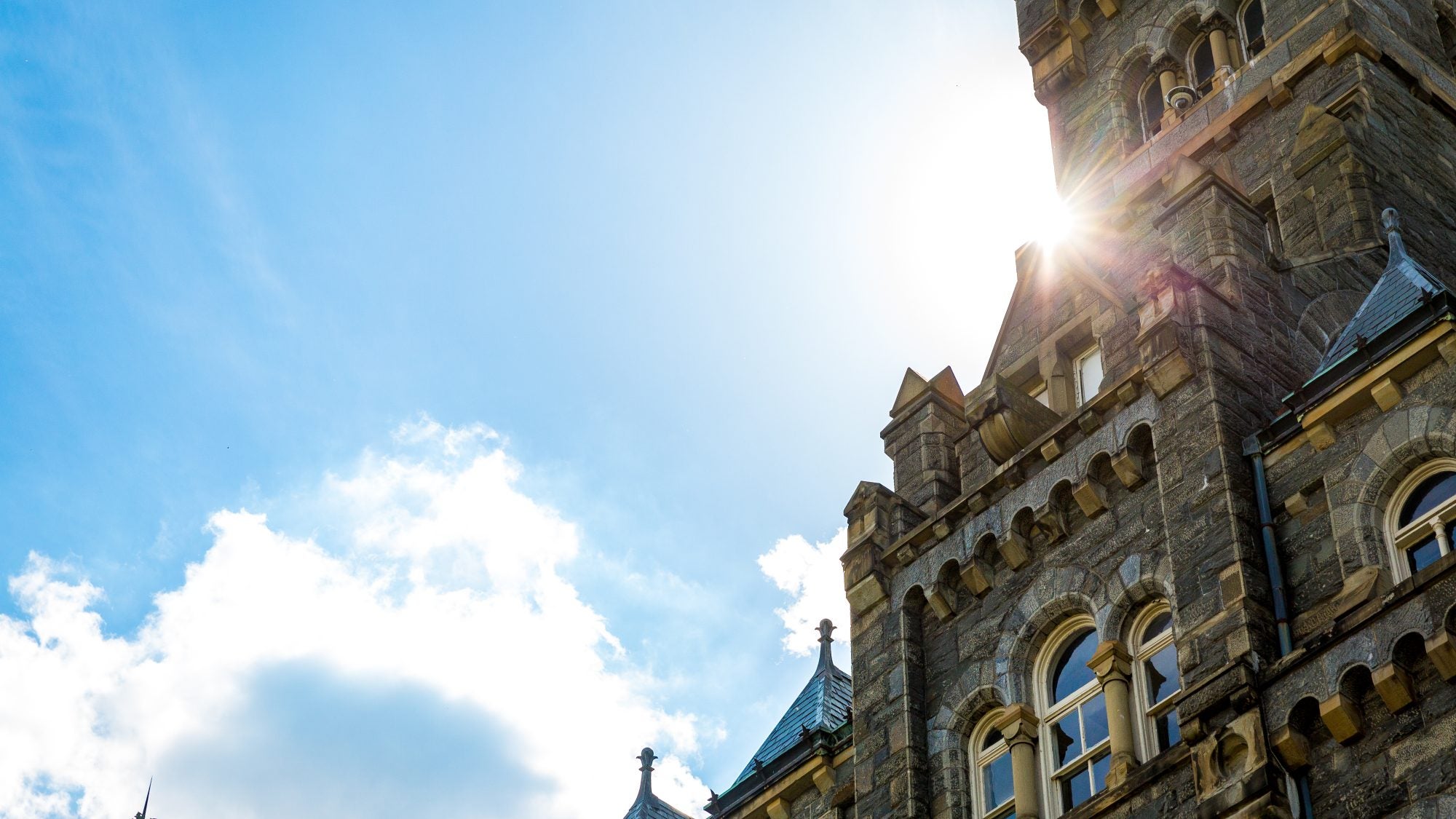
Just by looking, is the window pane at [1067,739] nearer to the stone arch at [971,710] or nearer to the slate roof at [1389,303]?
the stone arch at [971,710]

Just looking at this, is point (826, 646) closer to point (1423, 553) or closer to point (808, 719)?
point (808, 719)

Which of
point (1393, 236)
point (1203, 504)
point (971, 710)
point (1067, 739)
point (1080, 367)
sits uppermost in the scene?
point (1080, 367)

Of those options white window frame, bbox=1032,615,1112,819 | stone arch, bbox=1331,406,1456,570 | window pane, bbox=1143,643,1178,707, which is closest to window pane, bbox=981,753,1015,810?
white window frame, bbox=1032,615,1112,819

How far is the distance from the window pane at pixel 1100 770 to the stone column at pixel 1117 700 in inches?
8.8

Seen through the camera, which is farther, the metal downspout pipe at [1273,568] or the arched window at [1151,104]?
the arched window at [1151,104]

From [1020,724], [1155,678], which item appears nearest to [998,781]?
[1020,724]

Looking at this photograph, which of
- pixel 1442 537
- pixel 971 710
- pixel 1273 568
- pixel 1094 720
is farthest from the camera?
pixel 971 710

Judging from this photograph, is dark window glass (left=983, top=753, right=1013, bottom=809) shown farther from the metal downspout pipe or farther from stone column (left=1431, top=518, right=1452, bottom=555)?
stone column (left=1431, top=518, right=1452, bottom=555)

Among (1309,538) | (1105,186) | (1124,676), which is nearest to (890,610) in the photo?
(1124,676)

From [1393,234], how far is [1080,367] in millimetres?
5488

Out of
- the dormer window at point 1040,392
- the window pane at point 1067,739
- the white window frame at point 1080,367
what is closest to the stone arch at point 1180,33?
the white window frame at point 1080,367

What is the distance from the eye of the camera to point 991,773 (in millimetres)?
23984

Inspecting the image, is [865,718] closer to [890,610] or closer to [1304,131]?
[890,610]

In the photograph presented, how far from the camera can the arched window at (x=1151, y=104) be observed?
35750mm
